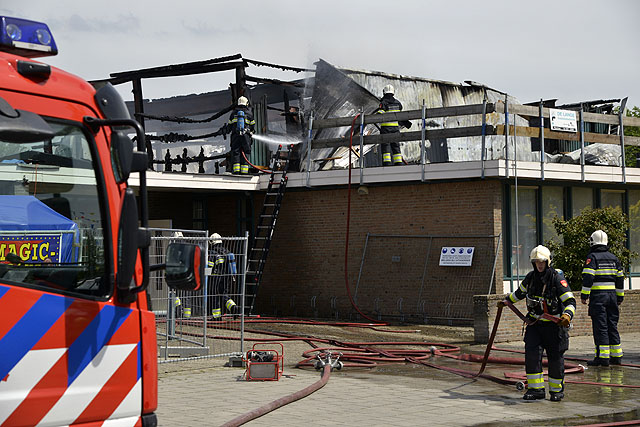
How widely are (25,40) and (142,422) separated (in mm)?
2109

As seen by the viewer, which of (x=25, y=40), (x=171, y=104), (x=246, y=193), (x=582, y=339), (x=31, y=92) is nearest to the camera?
(x=31, y=92)

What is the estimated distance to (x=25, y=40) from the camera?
4.65 m

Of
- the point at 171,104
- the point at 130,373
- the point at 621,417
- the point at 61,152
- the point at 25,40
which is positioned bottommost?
the point at 621,417

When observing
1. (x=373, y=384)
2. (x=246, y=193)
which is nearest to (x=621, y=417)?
(x=373, y=384)

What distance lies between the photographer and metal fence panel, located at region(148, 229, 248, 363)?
37.5ft

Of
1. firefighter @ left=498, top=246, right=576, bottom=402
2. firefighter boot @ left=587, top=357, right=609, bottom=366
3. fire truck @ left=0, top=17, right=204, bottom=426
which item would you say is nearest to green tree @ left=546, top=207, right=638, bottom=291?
firefighter boot @ left=587, top=357, right=609, bottom=366

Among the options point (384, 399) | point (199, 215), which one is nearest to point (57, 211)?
point (384, 399)

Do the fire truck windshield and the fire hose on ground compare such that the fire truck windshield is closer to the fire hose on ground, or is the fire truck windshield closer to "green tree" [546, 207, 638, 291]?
the fire hose on ground

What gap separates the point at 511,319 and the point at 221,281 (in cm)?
540

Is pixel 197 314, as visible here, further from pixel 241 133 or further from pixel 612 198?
pixel 612 198

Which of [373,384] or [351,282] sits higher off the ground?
[351,282]

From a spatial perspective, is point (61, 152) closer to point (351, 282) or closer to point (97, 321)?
point (97, 321)

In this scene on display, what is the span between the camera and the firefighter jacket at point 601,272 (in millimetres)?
12453

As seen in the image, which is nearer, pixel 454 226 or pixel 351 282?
pixel 454 226
